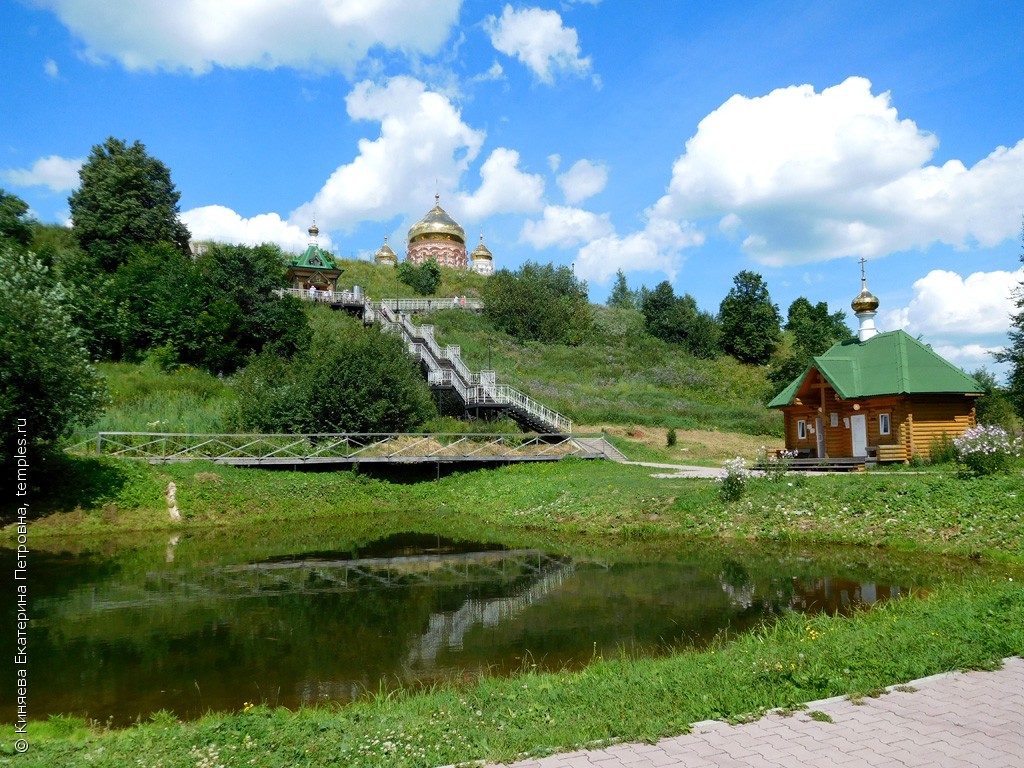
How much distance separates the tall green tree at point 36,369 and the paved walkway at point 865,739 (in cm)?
1868

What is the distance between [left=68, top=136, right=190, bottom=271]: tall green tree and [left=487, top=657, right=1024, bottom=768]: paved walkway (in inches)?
1791

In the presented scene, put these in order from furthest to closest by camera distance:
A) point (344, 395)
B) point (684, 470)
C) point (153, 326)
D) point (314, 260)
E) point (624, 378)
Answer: point (314, 260) < point (624, 378) < point (153, 326) < point (344, 395) < point (684, 470)

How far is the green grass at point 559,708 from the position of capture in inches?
195

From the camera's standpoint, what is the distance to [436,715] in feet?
18.8

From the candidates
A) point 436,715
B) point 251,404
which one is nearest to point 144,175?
point 251,404

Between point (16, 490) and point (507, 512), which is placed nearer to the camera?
point (16, 490)

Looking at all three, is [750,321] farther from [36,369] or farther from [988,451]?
[36,369]

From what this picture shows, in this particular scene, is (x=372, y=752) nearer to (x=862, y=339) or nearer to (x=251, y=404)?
(x=251, y=404)

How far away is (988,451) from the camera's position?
16297mm

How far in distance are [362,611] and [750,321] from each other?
5411 centimetres

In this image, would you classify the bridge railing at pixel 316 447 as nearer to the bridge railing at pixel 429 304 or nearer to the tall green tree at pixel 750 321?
the bridge railing at pixel 429 304

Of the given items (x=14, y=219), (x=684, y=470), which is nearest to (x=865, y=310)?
(x=684, y=470)

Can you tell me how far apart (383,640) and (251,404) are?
754 inches

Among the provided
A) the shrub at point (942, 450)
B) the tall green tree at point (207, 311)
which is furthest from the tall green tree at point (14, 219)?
the shrub at point (942, 450)
